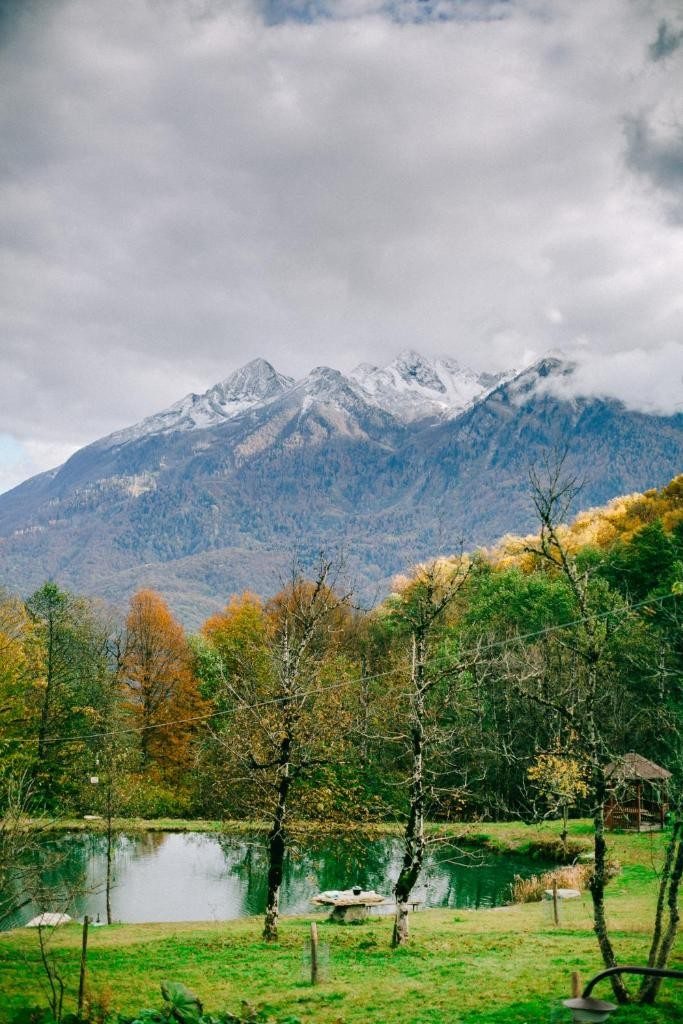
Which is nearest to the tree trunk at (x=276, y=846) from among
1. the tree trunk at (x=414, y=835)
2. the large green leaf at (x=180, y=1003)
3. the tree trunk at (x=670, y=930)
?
the tree trunk at (x=414, y=835)

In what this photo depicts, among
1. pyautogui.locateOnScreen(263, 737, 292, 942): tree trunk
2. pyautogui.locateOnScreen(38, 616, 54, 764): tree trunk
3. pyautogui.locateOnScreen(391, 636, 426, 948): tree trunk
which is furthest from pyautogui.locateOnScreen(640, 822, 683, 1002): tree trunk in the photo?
pyautogui.locateOnScreen(38, 616, 54, 764): tree trunk

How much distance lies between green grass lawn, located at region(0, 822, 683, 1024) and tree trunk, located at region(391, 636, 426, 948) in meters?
0.64

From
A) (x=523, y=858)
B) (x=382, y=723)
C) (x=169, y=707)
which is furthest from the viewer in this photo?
Answer: (x=169, y=707)

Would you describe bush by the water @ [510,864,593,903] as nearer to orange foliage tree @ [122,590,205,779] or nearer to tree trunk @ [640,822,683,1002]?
tree trunk @ [640,822,683,1002]

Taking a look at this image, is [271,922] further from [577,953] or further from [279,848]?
[577,953]

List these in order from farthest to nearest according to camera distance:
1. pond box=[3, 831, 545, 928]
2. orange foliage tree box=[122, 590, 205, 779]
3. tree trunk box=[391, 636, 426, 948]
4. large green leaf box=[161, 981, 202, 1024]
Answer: orange foliage tree box=[122, 590, 205, 779] < pond box=[3, 831, 545, 928] < tree trunk box=[391, 636, 426, 948] < large green leaf box=[161, 981, 202, 1024]

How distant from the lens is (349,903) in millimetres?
25219

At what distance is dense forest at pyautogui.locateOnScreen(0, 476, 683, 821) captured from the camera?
26125mm

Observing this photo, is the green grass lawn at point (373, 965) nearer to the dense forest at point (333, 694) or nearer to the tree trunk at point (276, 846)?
the tree trunk at point (276, 846)

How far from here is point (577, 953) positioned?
704 inches

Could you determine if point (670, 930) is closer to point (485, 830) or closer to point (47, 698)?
point (485, 830)

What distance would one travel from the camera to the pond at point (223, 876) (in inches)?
1198

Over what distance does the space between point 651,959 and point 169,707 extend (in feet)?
161

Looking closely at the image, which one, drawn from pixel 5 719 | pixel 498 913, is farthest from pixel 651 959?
pixel 5 719
